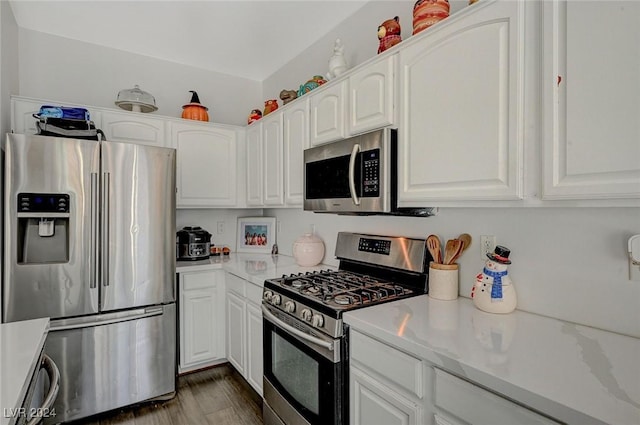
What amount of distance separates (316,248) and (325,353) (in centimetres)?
114

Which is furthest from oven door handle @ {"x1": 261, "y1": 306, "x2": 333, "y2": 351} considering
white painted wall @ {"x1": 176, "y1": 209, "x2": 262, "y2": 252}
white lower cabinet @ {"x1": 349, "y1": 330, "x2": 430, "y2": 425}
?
white painted wall @ {"x1": 176, "y1": 209, "x2": 262, "y2": 252}

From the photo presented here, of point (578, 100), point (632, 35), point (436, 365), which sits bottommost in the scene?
point (436, 365)

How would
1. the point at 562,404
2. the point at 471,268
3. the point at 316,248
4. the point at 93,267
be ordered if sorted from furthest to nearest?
the point at 316,248
the point at 93,267
the point at 471,268
the point at 562,404

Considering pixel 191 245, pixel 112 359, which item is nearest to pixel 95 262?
pixel 112 359

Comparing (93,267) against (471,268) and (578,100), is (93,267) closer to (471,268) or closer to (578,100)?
(471,268)

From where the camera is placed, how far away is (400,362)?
3.75 feet

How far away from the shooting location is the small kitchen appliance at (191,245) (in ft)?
9.44

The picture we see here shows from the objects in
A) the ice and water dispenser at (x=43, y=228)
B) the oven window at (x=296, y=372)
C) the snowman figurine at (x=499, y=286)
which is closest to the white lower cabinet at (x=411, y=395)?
the oven window at (x=296, y=372)

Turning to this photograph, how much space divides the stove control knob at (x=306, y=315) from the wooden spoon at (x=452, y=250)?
2.32ft

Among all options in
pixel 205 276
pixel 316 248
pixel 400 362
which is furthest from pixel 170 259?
pixel 400 362

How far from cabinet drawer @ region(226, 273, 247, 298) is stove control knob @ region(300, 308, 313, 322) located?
91cm

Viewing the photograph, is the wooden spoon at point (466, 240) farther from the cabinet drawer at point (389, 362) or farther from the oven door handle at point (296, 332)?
the oven door handle at point (296, 332)

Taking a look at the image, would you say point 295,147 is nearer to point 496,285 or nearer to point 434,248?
point 434,248

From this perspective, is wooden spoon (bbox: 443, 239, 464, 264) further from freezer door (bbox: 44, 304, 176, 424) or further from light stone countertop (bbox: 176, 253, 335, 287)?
freezer door (bbox: 44, 304, 176, 424)
